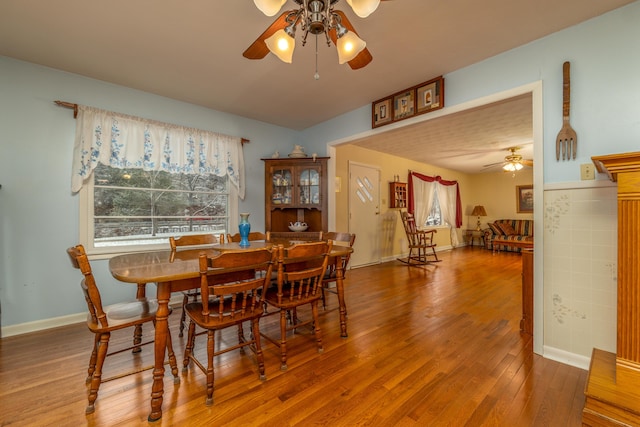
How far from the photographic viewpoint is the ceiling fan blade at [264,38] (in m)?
1.49

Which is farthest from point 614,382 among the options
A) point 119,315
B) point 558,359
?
point 119,315

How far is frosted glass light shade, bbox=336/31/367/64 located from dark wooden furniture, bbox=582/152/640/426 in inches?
51.7

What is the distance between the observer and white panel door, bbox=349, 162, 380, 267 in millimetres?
5086

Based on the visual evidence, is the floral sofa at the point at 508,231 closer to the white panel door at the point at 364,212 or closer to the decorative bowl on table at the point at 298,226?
the white panel door at the point at 364,212

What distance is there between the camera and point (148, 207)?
313 cm

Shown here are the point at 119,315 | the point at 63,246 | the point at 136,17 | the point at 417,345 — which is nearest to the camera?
the point at 119,315

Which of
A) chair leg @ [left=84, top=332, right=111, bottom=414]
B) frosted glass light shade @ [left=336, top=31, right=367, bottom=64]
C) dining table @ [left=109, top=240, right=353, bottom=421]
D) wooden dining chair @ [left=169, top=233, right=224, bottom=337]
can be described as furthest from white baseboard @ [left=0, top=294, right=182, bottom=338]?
frosted glass light shade @ [left=336, top=31, right=367, bottom=64]

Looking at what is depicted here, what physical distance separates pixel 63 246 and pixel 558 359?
445 cm

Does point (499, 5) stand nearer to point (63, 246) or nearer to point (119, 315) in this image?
point (119, 315)

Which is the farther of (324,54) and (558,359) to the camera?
(324,54)

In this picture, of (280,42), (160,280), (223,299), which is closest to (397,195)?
(280,42)

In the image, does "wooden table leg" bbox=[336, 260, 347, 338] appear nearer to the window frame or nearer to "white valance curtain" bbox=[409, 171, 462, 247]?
the window frame

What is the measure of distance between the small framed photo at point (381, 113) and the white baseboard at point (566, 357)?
2.59 m

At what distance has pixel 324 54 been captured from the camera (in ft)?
7.50
